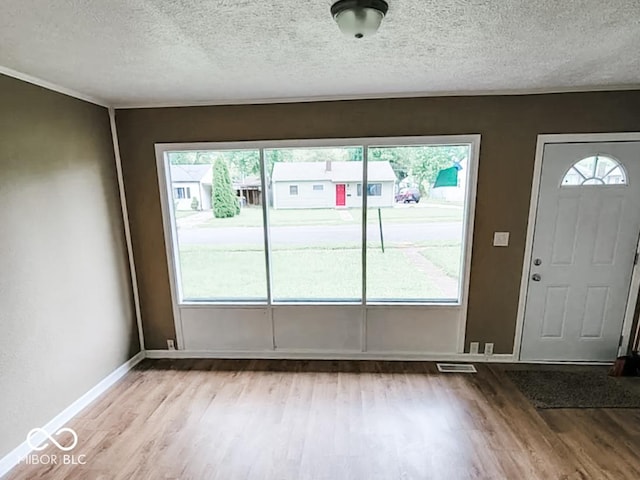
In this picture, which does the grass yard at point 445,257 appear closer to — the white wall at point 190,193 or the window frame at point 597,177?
the window frame at point 597,177

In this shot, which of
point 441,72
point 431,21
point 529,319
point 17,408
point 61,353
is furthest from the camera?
point 529,319

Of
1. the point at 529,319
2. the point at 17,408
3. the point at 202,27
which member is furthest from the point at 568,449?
the point at 17,408

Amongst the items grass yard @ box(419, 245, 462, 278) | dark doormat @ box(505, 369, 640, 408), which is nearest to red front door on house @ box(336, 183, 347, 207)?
grass yard @ box(419, 245, 462, 278)

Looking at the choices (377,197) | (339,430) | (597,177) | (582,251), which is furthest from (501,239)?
(339,430)

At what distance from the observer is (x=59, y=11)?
56.2 inches

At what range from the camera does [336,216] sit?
319 cm

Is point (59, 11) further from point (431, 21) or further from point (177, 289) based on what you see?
point (177, 289)

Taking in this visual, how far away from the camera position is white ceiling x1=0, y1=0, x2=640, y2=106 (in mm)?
1456

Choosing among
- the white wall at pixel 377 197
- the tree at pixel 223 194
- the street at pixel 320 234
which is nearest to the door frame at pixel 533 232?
the street at pixel 320 234

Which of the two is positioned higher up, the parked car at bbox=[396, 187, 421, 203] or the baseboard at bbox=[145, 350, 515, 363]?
the parked car at bbox=[396, 187, 421, 203]

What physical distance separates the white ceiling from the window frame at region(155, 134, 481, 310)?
41 centimetres

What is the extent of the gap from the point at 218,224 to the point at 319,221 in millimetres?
990

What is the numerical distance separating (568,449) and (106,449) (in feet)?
9.88

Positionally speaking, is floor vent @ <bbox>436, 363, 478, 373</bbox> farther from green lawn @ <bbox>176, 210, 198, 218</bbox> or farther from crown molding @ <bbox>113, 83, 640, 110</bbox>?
green lawn @ <bbox>176, 210, 198, 218</bbox>
